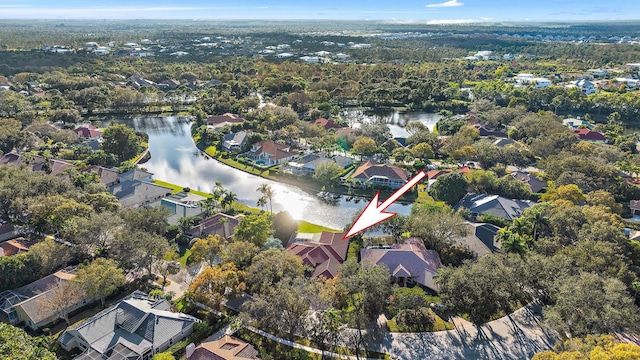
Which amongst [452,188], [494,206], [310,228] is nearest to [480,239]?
[494,206]

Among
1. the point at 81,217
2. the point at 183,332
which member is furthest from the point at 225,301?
the point at 81,217

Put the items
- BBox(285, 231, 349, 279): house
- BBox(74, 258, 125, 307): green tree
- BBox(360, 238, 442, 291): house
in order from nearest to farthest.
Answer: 1. BBox(74, 258, 125, 307): green tree
2. BBox(360, 238, 442, 291): house
3. BBox(285, 231, 349, 279): house

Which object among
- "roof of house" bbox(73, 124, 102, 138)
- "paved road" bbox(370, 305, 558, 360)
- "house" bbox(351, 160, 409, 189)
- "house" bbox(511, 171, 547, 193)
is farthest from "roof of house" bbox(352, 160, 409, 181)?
"roof of house" bbox(73, 124, 102, 138)

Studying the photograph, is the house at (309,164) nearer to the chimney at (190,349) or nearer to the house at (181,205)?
the house at (181,205)

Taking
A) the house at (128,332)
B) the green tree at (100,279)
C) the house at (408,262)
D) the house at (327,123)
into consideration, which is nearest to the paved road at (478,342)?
the house at (408,262)

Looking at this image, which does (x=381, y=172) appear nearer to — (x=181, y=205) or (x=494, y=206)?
(x=494, y=206)

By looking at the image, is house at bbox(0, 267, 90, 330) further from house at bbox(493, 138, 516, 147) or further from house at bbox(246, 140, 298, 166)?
house at bbox(493, 138, 516, 147)

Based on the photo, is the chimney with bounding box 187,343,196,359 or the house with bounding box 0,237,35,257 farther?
the house with bounding box 0,237,35,257
